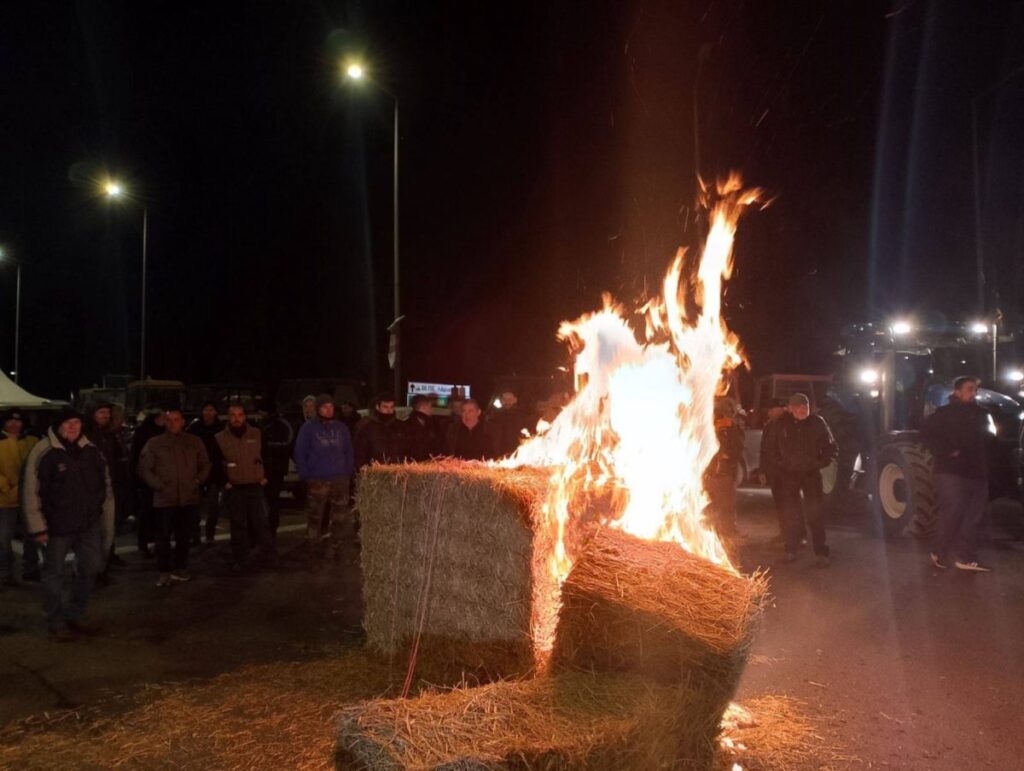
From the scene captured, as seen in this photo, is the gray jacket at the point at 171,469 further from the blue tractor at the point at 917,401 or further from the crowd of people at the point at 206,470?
the blue tractor at the point at 917,401

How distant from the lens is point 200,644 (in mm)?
6062

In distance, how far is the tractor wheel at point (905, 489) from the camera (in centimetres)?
975

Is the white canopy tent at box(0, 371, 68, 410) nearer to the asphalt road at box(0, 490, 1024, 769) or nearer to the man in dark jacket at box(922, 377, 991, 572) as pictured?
the asphalt road at box(0, 490, 1024, 769)

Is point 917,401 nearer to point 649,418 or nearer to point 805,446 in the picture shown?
point 805,446

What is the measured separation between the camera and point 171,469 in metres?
8.00

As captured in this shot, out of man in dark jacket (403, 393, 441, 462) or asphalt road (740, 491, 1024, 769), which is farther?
man in dark jacket (403, 393, 441, 462)

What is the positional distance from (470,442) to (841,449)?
663cm

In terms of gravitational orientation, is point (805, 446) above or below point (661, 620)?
above

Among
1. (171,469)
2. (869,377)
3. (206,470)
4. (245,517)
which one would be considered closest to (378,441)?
(245,517)

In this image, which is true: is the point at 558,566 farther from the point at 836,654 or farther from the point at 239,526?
the point at 239,526

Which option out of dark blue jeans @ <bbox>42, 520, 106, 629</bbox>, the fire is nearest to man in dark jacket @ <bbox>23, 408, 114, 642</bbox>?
dark blue jeans @ <bbox>42, 520, 106, 629</bbox>

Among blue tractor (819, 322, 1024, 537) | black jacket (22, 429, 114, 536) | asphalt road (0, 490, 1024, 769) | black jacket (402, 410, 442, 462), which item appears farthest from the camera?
blue tractor (819, 322, 1024, 537)

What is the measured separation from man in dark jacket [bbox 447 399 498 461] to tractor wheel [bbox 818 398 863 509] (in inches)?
241

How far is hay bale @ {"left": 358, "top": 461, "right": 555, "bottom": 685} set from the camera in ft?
15.6
